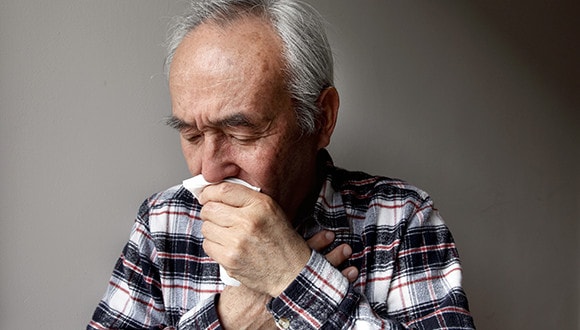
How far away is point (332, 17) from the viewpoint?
189 centimetres

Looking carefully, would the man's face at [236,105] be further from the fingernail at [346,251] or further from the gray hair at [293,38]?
the fingernail at [346,251]

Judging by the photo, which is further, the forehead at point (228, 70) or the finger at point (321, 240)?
the finger at point (321, 240)

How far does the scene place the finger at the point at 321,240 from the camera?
1473 millimetres

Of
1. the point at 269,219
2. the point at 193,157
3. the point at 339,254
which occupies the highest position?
the point at 193,157

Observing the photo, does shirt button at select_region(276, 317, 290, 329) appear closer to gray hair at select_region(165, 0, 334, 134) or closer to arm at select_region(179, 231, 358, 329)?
arm at select_region(179, 231, 358, 329)

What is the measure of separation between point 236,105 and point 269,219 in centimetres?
26

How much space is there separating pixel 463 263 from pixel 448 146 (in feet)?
1.49

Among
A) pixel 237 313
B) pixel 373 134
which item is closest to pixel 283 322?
pixel 237 313

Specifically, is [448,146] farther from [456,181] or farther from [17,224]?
[17,224]

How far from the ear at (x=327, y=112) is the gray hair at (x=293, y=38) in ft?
0.09

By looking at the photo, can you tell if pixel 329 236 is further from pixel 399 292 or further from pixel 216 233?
pixel 216 233

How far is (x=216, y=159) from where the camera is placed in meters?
1.30

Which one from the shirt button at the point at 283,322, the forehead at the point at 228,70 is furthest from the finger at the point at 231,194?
the shirt button at the point at 283,322

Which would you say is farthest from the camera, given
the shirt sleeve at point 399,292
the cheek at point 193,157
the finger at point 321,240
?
the finger at point 321,240
